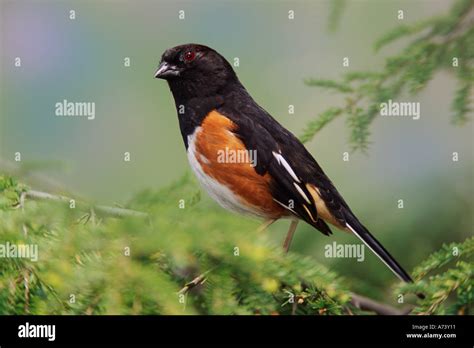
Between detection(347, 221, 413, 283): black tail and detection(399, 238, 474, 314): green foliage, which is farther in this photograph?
detection(347, 221, 413, 283): black tail

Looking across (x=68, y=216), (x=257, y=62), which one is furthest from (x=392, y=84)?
(x=68, y=216)

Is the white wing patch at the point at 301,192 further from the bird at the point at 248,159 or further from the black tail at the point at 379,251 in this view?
the black tail at the point at 379,251

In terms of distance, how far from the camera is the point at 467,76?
2641 mm

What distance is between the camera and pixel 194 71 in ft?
8.70

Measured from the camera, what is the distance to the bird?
98.7 inches

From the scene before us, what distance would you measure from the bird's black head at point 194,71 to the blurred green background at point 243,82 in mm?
62

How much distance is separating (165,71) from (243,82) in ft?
1.09

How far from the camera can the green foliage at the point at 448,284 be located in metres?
2.21

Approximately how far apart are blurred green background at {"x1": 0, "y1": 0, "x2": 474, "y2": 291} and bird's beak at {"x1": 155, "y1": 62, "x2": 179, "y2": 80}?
0.12 m

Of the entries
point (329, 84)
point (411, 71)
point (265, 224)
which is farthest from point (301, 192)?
point (411, 71)

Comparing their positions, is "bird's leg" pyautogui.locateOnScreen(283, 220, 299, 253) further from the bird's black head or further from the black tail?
the bird's black head

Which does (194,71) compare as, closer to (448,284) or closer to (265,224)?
(265,224)

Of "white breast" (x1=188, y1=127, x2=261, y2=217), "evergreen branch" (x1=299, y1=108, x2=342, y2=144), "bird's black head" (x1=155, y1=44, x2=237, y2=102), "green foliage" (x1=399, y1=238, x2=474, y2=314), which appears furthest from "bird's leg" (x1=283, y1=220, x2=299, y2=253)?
"bird's black head" (x1=155, y1=44, x2=237, y2=102)

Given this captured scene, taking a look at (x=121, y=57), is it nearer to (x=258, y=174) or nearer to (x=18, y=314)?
(x=258, y=174)
